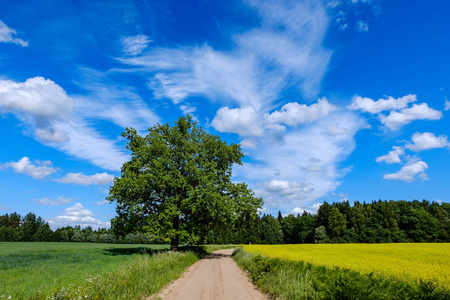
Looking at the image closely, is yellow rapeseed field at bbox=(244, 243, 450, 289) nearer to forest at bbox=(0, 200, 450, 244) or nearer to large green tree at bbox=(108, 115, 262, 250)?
large green tree at bbox=(108, 115, 262, 250)

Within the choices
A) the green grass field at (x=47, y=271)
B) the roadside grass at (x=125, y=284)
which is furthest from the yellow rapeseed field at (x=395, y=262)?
the green grass field at (x=47, y=271)

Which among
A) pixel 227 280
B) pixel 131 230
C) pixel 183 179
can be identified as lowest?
pixel 227 280

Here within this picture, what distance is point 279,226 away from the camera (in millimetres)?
99625

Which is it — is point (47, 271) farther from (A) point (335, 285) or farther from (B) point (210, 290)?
(A) point (335, 285)

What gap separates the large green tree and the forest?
23835mm

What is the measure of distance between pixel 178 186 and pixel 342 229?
63785 millimetres

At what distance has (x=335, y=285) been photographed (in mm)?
6918

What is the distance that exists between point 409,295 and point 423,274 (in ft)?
21.7

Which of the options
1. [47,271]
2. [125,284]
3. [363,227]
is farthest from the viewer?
[363,227]

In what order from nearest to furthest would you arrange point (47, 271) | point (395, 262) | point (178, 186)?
point (47, 271) → point (395, 262) → point (178, 186)

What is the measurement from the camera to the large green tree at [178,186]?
22844mm

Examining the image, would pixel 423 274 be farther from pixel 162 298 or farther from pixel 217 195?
pixel 217 195

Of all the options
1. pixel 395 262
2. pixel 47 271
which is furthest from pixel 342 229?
pixel 47 271

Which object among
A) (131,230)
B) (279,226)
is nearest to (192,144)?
(131,230)
